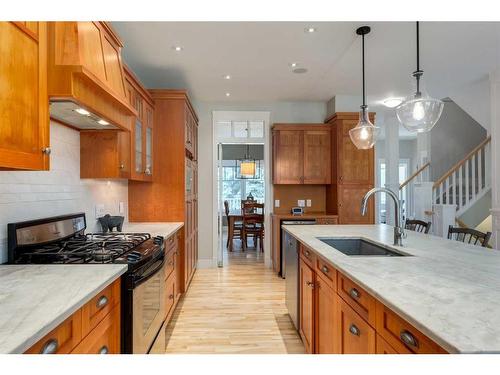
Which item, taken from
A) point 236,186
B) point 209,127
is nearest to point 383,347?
point 209,127

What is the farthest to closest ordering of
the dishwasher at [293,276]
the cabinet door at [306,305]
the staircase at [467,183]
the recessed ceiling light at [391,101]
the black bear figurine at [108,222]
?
the staircase at [467,183], the recessed ceiling light at [391,101], the black bear figurine at [108,222], the dishwasher at [293,276], the cabinet door at [306,305]

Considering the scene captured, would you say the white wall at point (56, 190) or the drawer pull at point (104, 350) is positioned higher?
the white wall at point (56, 190)

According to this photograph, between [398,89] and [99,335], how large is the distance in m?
4.88

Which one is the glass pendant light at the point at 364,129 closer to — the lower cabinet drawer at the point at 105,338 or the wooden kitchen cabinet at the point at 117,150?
the wooden kitchen cabinet at the point at 117,150

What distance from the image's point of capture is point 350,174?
4648 mm

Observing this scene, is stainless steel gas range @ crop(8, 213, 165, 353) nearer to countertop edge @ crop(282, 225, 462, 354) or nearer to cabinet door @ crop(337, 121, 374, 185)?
countertop edge @ crop(282, 225, 462, 354)

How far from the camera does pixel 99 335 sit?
4.46 ft

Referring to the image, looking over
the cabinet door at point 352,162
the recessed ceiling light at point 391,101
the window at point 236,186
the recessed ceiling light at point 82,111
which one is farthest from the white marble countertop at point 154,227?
the window at point 236,186

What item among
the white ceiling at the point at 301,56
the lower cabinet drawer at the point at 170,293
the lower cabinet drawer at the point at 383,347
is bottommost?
the lower cabinet drawer at the point at 170,293

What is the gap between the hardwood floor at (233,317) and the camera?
252cm

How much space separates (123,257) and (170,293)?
1.25 m

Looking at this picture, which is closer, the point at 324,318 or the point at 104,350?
the point at 104,350

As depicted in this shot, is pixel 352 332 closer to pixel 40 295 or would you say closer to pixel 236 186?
pixel 40 295

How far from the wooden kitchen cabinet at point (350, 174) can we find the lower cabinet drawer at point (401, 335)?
11.7 ft
